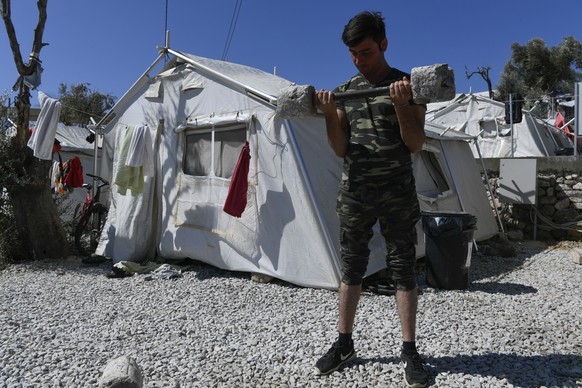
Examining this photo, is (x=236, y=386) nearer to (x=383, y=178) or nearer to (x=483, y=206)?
(x=383, y=178)

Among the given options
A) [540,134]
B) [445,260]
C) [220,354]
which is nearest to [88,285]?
[220,354]

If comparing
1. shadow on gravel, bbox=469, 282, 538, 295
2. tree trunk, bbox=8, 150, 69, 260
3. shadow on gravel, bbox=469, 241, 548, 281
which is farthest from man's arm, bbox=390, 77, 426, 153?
tree trunk, bbox=8, 150, 69, 260

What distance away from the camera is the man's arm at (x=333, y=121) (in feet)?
7.86

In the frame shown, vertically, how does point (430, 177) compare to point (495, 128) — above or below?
below

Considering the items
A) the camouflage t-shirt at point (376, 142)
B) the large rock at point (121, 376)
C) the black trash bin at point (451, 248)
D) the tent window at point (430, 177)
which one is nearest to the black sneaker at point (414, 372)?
the camouflage t-shirt at point (376, 142)

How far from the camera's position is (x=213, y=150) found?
17.4 feet

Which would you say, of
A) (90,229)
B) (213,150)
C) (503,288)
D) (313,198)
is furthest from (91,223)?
(503,288)

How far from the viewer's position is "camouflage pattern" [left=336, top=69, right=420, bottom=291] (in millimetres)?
2352

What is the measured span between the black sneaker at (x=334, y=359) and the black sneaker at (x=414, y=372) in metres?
0.33

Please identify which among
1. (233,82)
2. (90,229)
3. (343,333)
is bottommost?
(343,333)

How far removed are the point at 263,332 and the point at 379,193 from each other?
1496 millimetres

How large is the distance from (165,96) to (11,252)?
3008mm

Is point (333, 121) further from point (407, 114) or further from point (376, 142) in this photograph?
point (407, 114)

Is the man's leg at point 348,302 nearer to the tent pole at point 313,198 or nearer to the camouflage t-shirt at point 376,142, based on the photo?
the camouflage t-shirt at point 376,142
